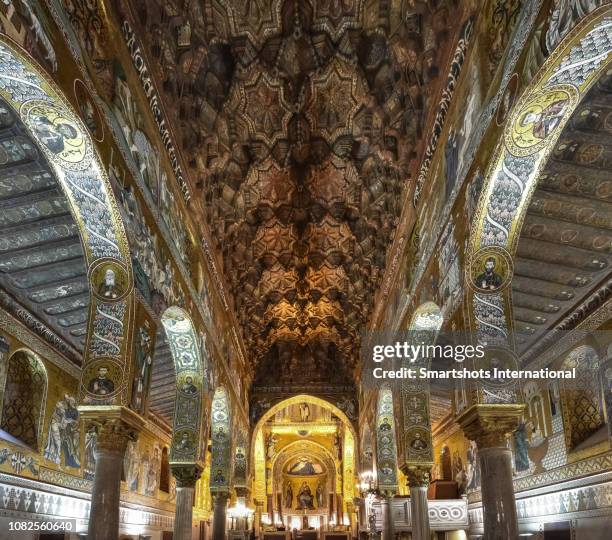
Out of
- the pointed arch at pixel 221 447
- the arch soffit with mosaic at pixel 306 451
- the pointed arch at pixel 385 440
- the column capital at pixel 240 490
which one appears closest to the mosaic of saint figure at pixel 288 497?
the arch soffit with mosaic at pixel 306 451

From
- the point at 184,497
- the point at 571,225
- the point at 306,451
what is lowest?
the point at 184,497

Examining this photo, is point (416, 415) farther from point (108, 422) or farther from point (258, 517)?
point (258, 517)

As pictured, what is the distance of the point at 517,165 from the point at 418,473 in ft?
27.4

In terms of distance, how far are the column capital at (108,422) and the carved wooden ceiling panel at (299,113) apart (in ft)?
19.2

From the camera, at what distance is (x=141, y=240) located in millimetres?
9406

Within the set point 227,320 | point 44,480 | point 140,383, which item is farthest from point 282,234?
point 140,383

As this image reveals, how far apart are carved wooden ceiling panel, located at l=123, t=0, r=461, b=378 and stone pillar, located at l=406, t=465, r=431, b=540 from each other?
21.3 ft

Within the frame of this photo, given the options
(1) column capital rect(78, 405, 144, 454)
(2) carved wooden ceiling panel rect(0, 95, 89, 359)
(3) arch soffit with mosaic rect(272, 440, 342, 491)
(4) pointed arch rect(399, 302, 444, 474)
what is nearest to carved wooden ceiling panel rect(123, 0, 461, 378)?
(2) carved wooden ceiling panel rect(0, 95, 89, 359)

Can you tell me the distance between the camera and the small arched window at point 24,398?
12781mm

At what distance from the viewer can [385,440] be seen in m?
20.2

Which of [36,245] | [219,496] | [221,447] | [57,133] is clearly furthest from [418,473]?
[57,133]

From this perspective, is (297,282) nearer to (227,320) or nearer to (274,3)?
(227,320)

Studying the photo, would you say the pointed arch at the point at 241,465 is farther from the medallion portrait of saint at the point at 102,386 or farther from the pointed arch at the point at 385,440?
the medallion portrait of saint at the point at 102,386

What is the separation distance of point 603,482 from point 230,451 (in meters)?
13.0
